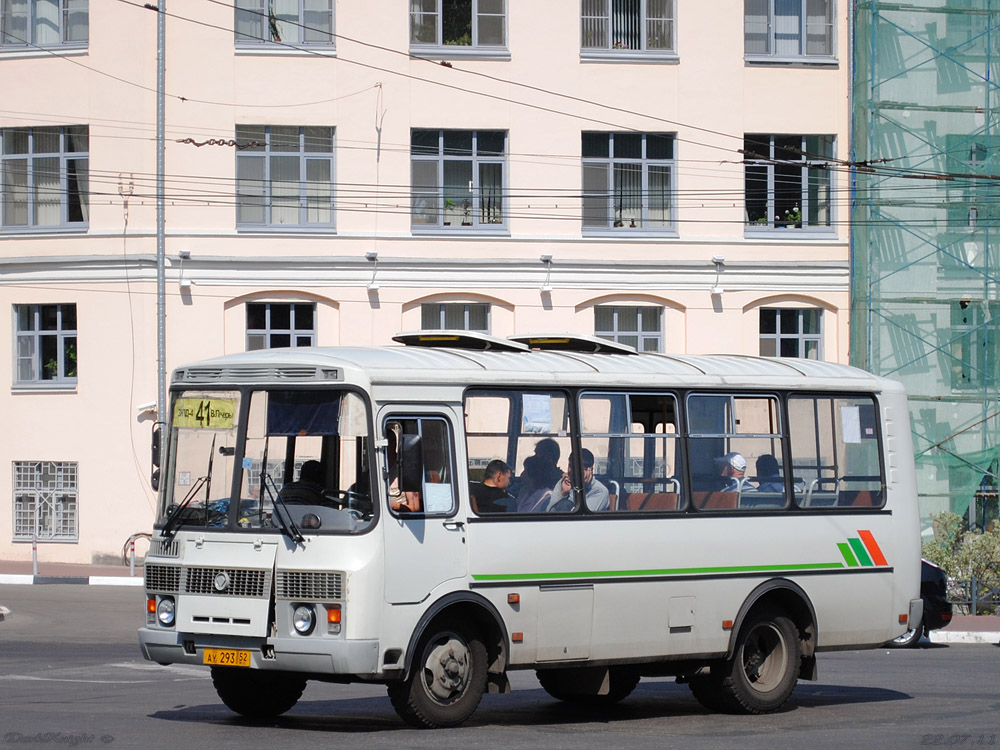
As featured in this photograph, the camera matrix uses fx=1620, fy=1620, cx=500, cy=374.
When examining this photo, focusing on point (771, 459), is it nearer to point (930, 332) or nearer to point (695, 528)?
point (695, 528)

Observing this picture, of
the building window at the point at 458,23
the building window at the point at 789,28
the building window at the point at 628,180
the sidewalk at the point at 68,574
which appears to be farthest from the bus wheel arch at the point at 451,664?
the building window at the point at 789,28

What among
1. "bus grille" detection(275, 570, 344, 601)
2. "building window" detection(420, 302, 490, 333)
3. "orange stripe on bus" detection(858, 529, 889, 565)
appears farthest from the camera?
"building window" detection(420, 302, 490, 333)

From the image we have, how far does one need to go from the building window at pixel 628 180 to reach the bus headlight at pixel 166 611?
22.5 meters

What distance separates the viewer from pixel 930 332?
33.3 meters

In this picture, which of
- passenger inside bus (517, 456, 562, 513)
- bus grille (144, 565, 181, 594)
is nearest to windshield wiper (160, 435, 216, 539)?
bus grille (144, 565, 181, 594)

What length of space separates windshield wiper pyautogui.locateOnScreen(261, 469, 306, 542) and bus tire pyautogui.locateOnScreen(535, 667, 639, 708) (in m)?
2.55

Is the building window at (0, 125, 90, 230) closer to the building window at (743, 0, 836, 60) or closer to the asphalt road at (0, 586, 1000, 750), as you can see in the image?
the building window at (743, 0, 836, 60)

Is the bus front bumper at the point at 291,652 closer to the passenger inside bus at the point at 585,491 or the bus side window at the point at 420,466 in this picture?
the bus side window at the point at 420,466

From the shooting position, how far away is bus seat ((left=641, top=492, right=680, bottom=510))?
12.3 meters

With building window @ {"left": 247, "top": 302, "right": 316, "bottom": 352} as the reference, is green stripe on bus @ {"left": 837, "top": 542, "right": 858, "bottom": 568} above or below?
below

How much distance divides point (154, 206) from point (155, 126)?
1.56m

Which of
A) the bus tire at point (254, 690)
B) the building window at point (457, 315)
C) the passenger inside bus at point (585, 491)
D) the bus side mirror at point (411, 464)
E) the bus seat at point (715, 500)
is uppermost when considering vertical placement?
the building window at point (457, 315)

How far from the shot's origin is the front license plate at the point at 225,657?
10.7 metres

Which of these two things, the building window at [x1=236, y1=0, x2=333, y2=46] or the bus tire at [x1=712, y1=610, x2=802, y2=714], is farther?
the building window at [x1=236, y1=0, x2=333, y2=46]
